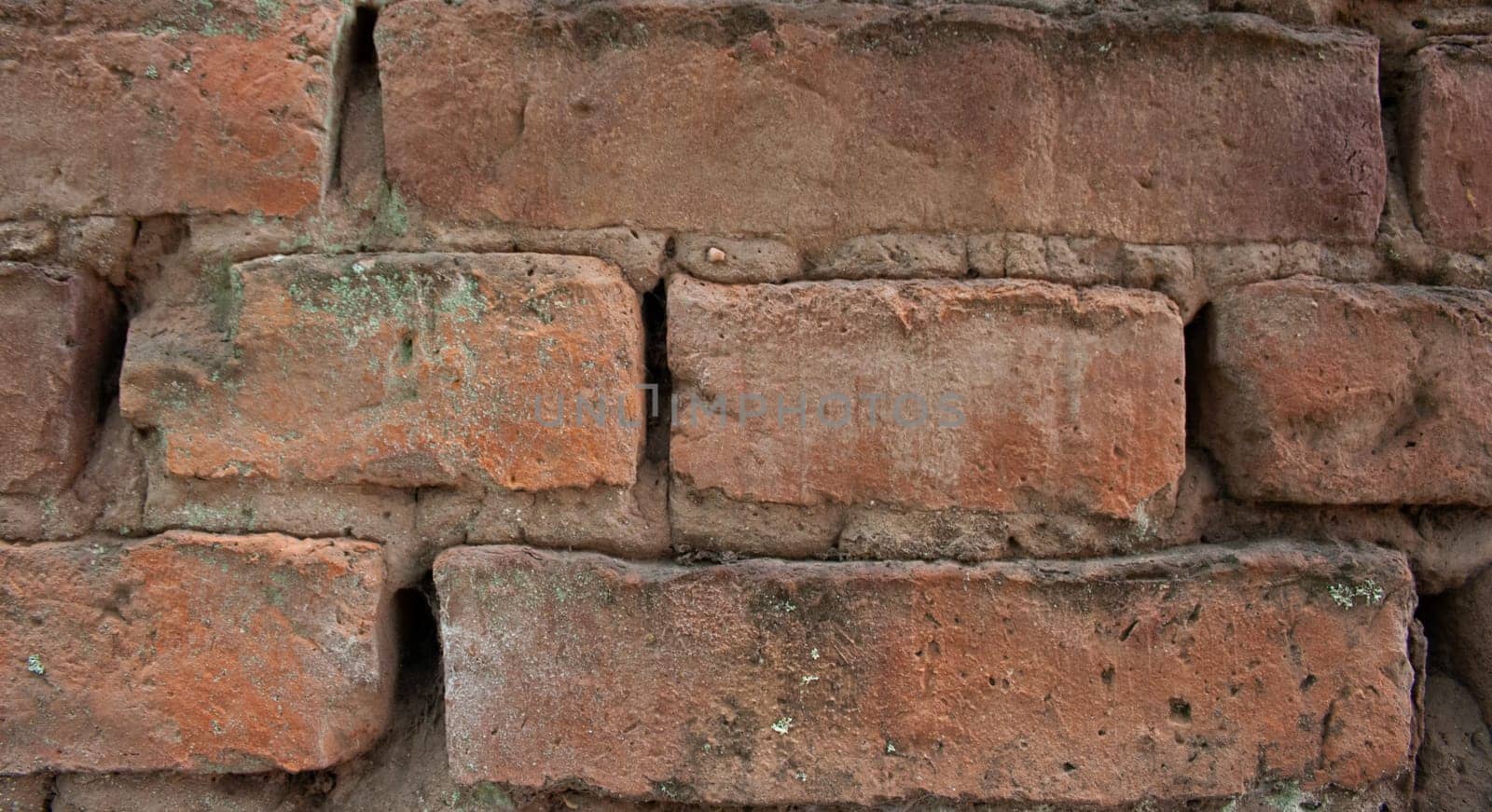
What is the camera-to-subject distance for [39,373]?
4.77 feet

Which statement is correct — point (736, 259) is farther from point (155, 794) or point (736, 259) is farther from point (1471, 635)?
point (1471, 635)

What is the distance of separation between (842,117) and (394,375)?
0.91 meters

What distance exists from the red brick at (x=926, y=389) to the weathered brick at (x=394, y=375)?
0.19 metres

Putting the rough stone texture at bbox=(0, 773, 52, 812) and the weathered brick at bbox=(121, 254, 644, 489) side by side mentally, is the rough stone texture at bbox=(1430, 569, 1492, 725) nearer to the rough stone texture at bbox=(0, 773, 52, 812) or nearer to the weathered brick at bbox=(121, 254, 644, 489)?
the weathered brick at bbox=(121, 254, 644, 489)

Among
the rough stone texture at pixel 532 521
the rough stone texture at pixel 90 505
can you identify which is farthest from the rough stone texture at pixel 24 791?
the rough stone texture at pixel 532 521

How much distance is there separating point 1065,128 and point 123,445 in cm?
180

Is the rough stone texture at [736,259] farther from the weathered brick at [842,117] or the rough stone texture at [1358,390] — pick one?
the rough stone texture at [1358,390]

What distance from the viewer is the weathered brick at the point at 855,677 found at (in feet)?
4.71

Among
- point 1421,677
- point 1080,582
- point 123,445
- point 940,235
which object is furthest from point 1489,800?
point 123,445

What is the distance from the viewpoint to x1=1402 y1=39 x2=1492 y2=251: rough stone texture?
5.12 ft

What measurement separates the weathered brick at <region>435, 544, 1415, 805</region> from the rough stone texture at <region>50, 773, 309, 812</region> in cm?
43

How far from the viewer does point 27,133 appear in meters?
1.46

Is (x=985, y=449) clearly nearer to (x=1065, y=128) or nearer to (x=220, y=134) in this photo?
(x=1065, y=128)

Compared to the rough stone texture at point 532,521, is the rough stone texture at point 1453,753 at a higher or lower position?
lower
